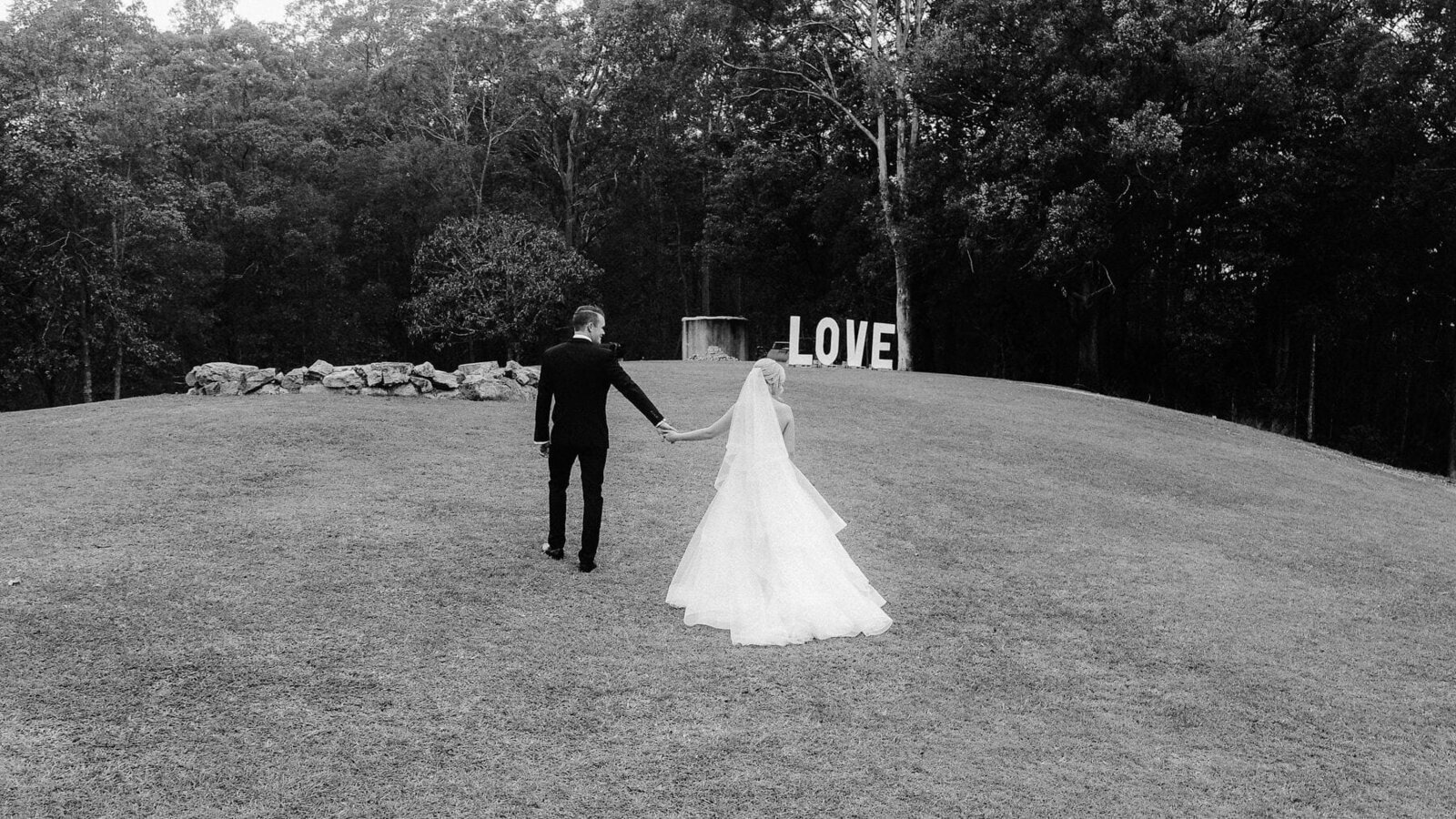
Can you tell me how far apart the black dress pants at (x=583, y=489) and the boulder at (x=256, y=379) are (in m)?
11.9

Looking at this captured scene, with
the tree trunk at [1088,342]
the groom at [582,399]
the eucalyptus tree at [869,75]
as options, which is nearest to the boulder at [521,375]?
the groom at [582,399]

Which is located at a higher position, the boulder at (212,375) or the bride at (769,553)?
the boulder at (212,375)

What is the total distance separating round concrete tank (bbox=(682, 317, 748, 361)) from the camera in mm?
29719

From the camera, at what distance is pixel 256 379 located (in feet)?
61.9

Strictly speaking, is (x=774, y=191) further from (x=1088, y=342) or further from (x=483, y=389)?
(x=483, y=389)

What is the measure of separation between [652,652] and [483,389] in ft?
40.4

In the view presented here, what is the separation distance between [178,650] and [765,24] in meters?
36.4

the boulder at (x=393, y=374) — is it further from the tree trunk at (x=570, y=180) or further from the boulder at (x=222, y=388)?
the tree trunk at (x=570, y=180)

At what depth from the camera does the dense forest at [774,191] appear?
2766cm

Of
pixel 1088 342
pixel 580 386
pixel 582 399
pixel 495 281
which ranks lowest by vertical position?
pixel 582 399

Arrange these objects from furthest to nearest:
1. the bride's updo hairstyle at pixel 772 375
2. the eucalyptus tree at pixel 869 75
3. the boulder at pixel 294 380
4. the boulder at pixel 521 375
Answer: the eucalyptus tree at pixel 869 75
the boulder at pixel 521 375
the boulder at pixel 294 380
the bride's updo hairstyle at pixel 772 375

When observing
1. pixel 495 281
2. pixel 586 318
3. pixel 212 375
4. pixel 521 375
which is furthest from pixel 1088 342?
pixel 586 318

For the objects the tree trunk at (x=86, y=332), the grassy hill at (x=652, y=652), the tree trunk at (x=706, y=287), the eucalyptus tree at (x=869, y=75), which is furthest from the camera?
the tree trunk at (x=706, y=287)

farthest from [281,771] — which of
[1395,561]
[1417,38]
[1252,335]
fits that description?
[1252,335]
